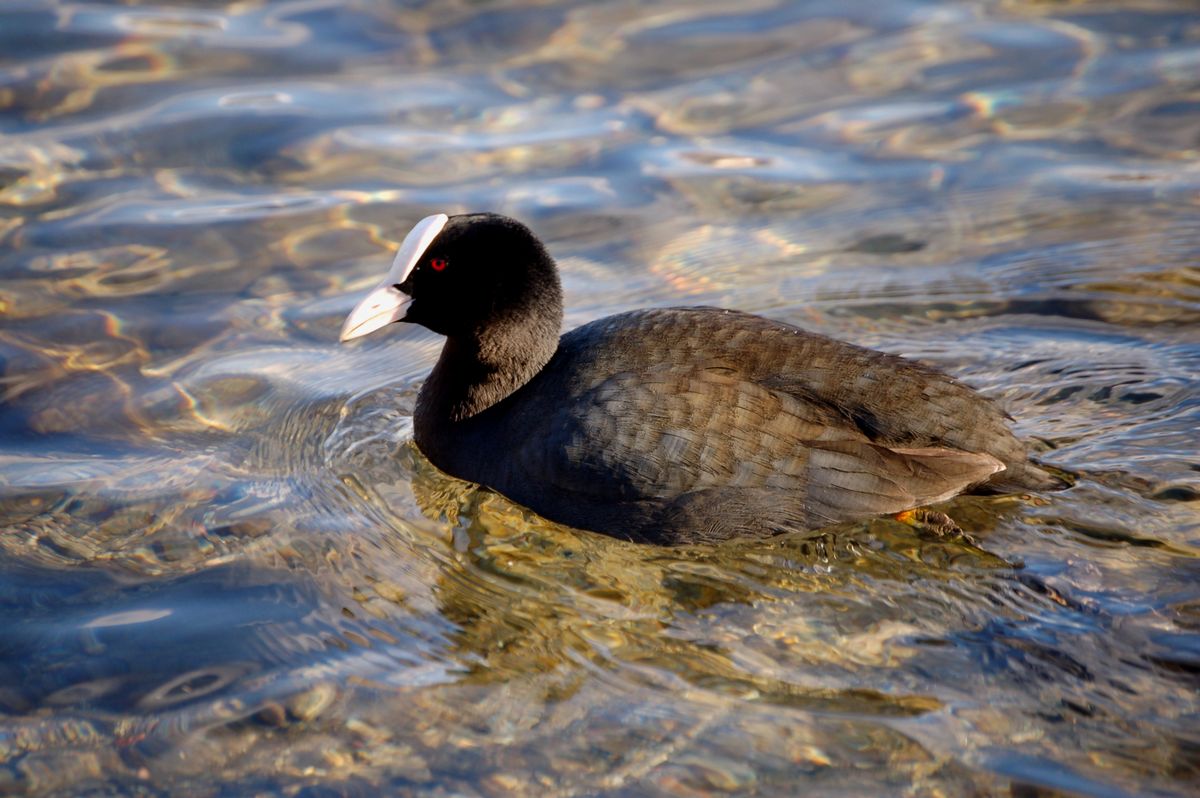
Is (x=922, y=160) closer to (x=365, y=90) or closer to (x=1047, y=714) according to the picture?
(x=365, y=90)

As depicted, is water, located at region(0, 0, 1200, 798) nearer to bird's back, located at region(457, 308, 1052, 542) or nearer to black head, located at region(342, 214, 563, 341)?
bird's back, located at region(457, 308, 1052, 542)

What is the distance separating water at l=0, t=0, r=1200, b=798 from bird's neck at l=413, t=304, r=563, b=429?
32cm

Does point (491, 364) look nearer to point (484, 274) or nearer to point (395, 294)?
point (484, 274)

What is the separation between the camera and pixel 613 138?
795 centimetres

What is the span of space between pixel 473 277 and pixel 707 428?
1.12 metres

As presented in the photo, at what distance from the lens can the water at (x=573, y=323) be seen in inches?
147

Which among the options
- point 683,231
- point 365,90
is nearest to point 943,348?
point 683,231

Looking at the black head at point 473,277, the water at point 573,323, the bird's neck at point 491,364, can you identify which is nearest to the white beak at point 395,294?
the black head at point 473,277

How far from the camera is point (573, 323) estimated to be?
20.2ft

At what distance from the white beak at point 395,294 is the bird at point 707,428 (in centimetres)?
1

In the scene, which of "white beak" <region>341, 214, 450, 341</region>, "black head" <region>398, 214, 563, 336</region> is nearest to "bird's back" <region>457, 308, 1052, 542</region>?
"black head" <region>398, 214, 563, 336</region>

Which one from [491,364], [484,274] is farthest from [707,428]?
[484,274]

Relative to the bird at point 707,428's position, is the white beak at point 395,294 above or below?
above

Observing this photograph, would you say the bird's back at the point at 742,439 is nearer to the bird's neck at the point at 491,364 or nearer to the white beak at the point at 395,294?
the bird's neck at the point at 491,364
